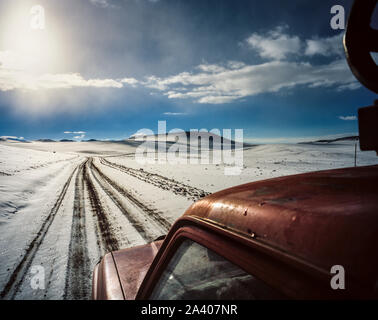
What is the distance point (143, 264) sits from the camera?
2.33m

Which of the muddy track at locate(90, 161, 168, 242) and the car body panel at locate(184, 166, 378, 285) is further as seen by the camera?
the muddy track at locate(90, 161, 168, 242)

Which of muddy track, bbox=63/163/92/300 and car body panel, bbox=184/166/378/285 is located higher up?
car body panel, bbox=184/166/378/285

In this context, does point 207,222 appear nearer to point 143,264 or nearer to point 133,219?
point 143,264

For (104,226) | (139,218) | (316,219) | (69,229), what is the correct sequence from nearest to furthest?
(316,219)
(69,229)
(104,226)
(139,218)

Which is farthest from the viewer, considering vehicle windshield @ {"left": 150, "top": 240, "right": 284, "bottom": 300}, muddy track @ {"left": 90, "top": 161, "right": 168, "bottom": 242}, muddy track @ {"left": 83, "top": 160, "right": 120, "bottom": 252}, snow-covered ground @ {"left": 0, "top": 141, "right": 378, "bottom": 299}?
muddy track @ {"left": 90, "top": 161, "right": 168, "bottom": 242}

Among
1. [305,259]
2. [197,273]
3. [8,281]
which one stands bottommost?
[8,281]

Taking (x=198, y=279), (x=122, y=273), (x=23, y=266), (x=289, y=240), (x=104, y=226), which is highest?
(x=289, y=240)

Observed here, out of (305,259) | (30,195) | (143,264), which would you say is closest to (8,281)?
(143,264)

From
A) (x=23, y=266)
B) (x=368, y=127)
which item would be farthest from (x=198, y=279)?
(x=23, y=266)

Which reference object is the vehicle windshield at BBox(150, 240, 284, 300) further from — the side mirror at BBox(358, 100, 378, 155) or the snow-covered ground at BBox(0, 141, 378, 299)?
the snow-covered ground at BBox(0, 141, 378, 299)

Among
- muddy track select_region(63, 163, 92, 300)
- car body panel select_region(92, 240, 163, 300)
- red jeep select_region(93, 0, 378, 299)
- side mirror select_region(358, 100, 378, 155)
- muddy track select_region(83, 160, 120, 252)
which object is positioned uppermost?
side mirror select_region(358, 100, 378, 155)

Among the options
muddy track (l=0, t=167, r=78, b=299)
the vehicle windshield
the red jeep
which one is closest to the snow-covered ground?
muddy track (l=0, t=167, r=78, b=299)

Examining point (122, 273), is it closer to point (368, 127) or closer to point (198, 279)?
point (198, 279)
